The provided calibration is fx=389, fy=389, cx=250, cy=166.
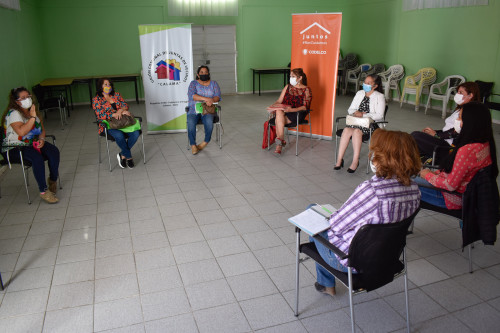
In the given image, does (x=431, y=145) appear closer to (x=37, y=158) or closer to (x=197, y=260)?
(x=197, y=260)

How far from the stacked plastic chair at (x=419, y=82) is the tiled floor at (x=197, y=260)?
15.3ft

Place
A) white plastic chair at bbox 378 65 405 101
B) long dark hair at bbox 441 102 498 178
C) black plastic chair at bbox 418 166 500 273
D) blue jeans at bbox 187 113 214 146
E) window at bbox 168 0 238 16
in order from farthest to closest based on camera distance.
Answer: window at bbox 168 0 238 16 < white plastic chair at bbox 378 65 405 101 < blue jeans at bbox 187 113 214 146 < long dark hair at bbox 441 102 498 178 < black plastic chair at bbox 418 166 500 273

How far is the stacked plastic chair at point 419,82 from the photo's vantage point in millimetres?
9023

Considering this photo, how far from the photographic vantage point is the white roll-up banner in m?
6.55

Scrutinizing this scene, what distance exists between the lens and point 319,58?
6.43 m

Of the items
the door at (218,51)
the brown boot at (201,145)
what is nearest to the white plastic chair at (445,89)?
the brown boot at (201,145)

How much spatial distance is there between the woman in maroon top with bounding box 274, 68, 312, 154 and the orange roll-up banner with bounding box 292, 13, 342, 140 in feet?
1.96

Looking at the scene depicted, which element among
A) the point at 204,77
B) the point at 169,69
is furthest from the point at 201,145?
the point at 169,69

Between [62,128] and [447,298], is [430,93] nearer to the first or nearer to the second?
[447,298]

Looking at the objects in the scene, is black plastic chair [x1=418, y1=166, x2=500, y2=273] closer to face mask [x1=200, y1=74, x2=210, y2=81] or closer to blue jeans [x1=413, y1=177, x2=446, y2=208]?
blue jeans [x1=413, y1=177, x2=446, y2=208]

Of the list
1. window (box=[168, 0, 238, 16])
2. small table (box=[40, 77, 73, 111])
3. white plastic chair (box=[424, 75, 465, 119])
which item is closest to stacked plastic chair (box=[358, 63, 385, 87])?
white plastic chair (box=[424, 75, 465, 119])

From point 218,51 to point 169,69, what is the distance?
497 cm

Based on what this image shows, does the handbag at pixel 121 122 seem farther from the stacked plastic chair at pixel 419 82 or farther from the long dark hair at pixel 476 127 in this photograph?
the stacked plastic chair at pixel 419 82

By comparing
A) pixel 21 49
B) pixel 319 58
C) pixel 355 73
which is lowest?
pixel 355 73
